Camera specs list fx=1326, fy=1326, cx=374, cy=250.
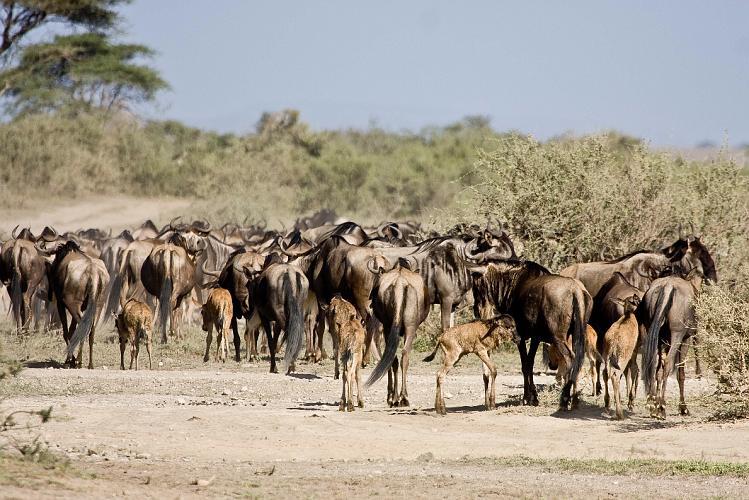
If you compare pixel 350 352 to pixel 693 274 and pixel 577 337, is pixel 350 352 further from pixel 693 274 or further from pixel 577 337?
Result: pixel 693 274

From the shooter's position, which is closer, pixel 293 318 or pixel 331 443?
pixel 331 443

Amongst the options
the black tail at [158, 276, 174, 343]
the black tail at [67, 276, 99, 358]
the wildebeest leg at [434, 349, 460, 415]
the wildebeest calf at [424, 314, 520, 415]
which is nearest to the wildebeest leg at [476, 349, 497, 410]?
the wildebeest calf at [424, 314, 520, 415]

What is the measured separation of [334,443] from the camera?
11375 mm

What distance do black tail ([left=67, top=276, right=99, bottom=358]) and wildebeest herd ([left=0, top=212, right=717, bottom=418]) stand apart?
0.02 meters

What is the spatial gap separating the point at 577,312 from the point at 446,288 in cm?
442

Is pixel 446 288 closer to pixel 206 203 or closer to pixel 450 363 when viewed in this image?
pixel 450 363

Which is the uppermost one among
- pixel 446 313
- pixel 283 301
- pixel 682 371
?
pixel 283 301

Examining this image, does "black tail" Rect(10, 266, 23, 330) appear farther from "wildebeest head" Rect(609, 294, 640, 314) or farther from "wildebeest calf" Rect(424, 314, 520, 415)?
"wildebeest head" Rect(609, 294, 640, 314)

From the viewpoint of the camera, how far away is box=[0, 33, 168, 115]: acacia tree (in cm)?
5231

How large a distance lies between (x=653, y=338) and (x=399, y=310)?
8.47 feet

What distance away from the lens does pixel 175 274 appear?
66.0ft

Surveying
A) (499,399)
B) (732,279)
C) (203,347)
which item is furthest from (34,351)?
(732,279)

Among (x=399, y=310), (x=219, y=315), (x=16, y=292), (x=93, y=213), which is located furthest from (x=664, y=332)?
(x=93, y=213)

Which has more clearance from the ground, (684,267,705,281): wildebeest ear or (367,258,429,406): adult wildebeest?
(684,267,705,281): wildebeest ear
